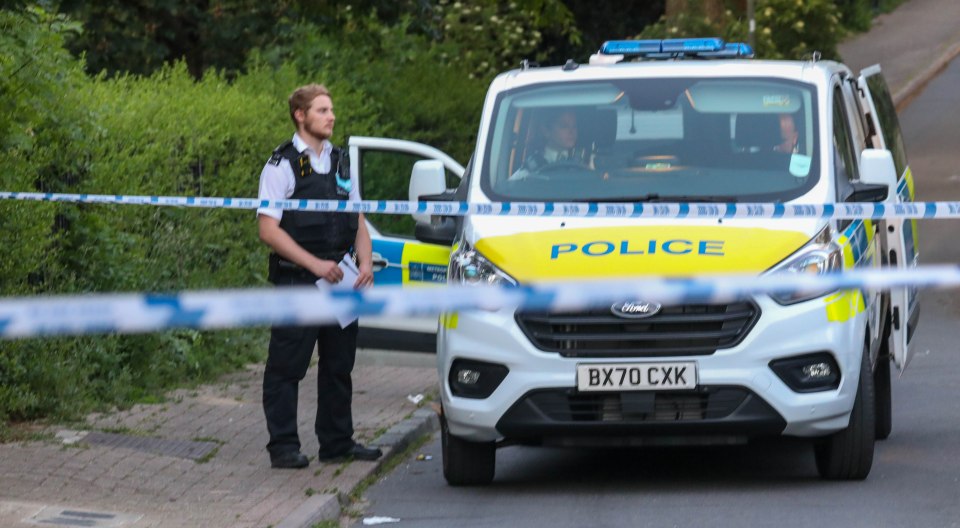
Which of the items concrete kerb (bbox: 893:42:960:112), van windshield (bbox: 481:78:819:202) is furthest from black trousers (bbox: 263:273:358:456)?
concrete kerb (bbox: 893:42:960:112)

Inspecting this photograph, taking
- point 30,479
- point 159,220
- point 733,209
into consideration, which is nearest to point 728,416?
point 733,209

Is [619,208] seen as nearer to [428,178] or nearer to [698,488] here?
[428,178]

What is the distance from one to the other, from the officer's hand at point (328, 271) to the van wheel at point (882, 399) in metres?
2.80

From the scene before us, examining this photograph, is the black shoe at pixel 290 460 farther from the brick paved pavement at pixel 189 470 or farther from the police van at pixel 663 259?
the police van at pixel 663 259

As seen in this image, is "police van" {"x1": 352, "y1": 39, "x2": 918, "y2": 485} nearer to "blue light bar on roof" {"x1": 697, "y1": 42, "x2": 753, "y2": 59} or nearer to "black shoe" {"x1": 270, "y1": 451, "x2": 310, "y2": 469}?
"blue light bar on roof" {"x1": 697, "y1": 42, "x2": 753, "y2": 59}

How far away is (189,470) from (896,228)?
373cm

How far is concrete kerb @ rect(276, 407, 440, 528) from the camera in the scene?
732 centimetres

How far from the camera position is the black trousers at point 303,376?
335 inches

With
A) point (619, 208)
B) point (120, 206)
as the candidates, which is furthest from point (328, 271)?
point (120, 206)

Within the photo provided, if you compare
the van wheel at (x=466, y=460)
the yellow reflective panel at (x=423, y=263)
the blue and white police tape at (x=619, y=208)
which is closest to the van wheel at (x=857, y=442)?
the blue and white police tape at (x=619, y=208)

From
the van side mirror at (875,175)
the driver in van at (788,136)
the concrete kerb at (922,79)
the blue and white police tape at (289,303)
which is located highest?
the blue and white police tape at (289,303)

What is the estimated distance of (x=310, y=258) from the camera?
8180 millimetres

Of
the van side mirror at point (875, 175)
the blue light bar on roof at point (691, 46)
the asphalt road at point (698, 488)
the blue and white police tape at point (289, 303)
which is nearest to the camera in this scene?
the blue and white police tape at point (289, 303)

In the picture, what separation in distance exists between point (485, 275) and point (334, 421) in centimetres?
135
